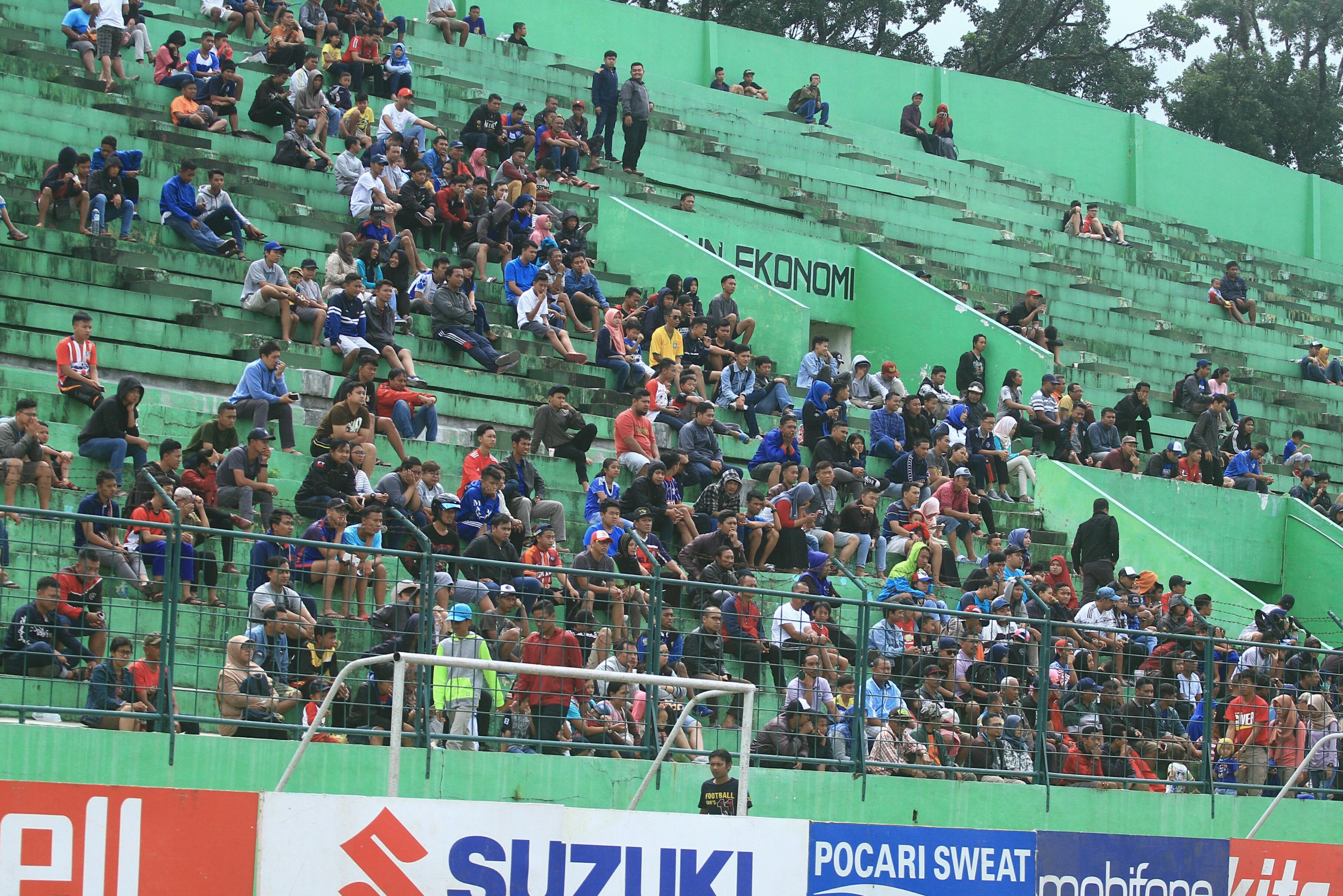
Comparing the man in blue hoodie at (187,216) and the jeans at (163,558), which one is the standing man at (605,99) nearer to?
the man in blue hoodie at (187,216)

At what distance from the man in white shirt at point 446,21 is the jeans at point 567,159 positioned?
166 inches

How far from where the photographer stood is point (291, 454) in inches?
547

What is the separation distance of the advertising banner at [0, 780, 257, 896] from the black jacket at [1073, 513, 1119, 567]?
36.4 ft

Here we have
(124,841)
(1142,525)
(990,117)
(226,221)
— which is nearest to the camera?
(124,841)

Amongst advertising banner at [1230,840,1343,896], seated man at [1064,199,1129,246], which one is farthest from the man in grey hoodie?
seated man at [1064,199,1129,246]

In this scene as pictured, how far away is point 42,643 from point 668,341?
33.0 ft

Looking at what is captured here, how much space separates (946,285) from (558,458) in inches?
407

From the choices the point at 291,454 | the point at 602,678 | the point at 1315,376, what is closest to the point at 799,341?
the point at 291,454

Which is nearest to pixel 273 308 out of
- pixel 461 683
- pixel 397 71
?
pixel 397 71

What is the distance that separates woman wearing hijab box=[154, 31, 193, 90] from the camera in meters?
19.7

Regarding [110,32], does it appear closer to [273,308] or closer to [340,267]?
[340,267]

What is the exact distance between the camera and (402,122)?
803 inches

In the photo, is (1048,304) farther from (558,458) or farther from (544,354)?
(558,458)

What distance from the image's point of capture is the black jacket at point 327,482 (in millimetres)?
12883
